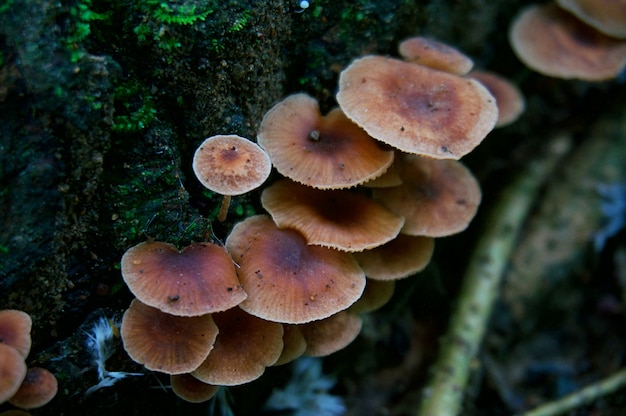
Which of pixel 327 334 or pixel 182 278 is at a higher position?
pixel 182 278

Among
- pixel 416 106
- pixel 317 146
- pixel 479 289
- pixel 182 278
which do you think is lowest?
pixel 479 289

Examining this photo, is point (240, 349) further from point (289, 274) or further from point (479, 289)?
point (479, 289)

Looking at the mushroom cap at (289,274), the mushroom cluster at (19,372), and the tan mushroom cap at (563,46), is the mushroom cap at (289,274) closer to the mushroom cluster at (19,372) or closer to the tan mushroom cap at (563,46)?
the mushroom cluster at (19,372)

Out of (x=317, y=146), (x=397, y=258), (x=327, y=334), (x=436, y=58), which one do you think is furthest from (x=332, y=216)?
(x=436, y=58)

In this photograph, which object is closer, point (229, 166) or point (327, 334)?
point (229, 166)

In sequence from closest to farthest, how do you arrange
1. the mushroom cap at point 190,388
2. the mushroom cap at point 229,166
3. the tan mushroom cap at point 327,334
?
1. the mushroom cap at point 229,166
2. the mushroom cap at point 190,388
3. the tan mushroom cap at point 327,334

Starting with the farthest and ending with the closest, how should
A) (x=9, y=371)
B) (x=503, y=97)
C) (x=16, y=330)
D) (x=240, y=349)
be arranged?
1. (x=503, y=97)
2. (x=240, y=349)
3. (x=16, y=330)
4. (x=9, y=371)

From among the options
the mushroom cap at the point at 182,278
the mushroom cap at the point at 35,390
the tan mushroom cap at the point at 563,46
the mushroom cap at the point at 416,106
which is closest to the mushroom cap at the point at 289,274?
the mushroom cap at the point at 182,278
